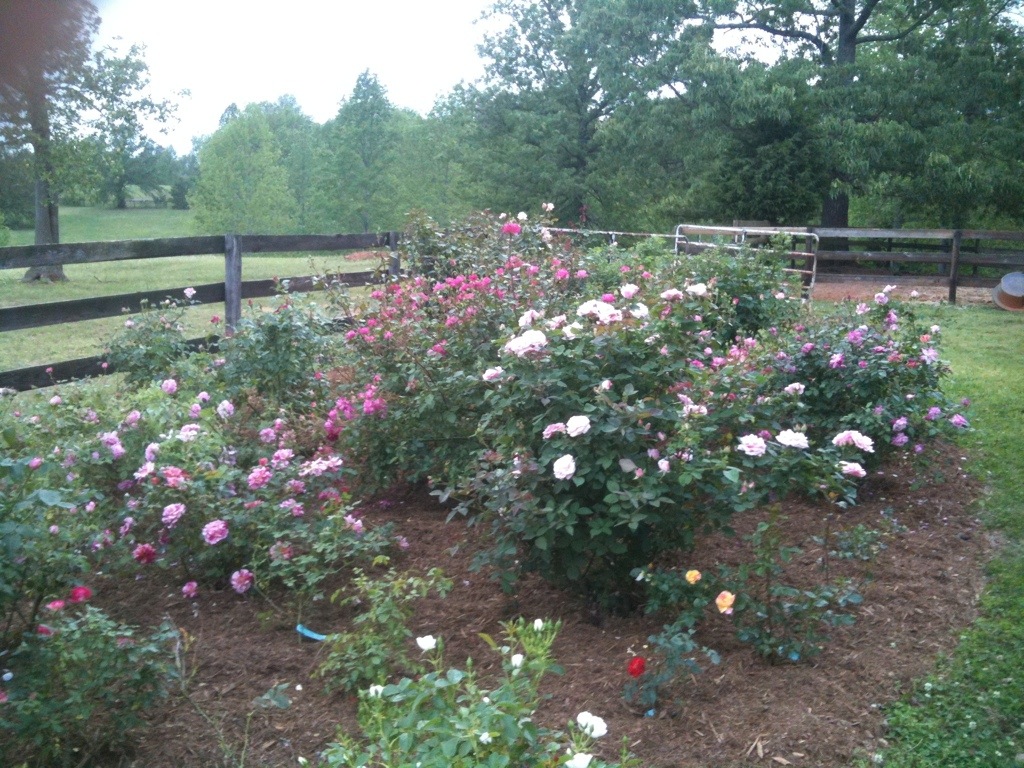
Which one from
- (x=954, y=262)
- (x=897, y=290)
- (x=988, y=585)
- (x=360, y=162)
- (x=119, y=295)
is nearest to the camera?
(x=988, y=585)

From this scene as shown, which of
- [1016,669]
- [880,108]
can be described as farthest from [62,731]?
[880,108]

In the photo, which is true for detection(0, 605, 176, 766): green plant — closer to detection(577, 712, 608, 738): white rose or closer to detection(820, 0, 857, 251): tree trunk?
detection(577, 712, 608, 738): white rose

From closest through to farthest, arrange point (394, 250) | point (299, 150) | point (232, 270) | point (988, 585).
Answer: point (988, 585), point (232, 270), point (394, 250), point (299, 150)

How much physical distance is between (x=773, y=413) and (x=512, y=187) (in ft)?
88.7

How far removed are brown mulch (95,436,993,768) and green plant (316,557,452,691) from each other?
3.1 inches

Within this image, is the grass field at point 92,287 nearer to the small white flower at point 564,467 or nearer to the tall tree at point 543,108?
the small white flower at point 564,467

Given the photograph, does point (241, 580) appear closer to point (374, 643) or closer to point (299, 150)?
point (374, 643)

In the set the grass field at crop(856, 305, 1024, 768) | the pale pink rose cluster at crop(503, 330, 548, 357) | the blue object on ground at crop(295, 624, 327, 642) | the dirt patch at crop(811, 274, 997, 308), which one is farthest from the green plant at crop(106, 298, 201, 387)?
the dirt patch at crop(811, 274, 997, 308)

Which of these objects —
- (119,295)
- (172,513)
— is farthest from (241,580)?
(119,295)

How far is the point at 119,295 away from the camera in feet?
20.7

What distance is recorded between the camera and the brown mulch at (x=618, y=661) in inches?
101

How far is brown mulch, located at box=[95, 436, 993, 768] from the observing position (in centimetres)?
257

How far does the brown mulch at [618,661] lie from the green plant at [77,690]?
0.15m

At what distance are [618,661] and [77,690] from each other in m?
1.61
